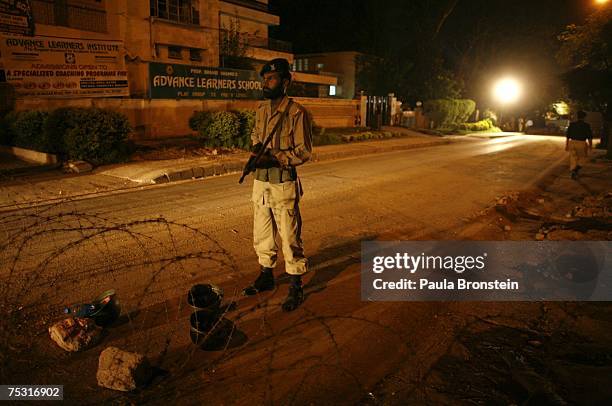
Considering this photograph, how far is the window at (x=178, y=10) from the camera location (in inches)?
853

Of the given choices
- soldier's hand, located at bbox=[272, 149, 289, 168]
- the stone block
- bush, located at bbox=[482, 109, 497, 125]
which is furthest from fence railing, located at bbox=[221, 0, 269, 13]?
the stone block

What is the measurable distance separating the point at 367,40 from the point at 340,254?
1411 inches

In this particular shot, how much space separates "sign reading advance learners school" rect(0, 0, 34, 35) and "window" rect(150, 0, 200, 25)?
7.93 meters

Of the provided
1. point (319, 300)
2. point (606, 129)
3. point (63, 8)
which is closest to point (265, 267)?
point (319, 300)

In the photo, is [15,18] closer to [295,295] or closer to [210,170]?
[210,170]

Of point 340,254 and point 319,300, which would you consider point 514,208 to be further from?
point 319,300

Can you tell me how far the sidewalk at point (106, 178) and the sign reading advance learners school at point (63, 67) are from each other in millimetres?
4197

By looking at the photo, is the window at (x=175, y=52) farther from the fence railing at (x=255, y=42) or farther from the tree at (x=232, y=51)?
the fence railing at (x=255, y=42)

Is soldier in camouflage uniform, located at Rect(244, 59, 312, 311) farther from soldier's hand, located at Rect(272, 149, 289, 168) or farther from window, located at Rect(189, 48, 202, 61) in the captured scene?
window, located at Rect(189, 48, 202, 61)

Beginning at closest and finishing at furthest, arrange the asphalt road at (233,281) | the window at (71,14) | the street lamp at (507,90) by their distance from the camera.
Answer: the asphalt road at (233,281), the window at (71,14), the street lamp at (507,90)

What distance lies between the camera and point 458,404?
9.19 ft

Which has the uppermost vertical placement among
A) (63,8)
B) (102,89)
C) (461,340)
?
(63,8)

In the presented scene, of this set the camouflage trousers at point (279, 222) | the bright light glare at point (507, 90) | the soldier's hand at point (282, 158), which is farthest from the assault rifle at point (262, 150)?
the bright light glare at point (507, 90)

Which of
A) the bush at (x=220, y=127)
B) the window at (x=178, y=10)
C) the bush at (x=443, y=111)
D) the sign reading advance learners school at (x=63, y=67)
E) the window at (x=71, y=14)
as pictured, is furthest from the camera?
the bush at (x=443, y=111)
